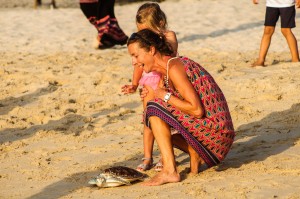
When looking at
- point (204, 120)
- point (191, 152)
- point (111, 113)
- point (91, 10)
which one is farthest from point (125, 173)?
point (91, 10)

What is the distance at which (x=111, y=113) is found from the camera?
7.63 m

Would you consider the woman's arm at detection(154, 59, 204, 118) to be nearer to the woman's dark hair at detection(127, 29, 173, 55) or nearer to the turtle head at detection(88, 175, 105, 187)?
the woman's dark hair at detection(127, 29, 173, 55)

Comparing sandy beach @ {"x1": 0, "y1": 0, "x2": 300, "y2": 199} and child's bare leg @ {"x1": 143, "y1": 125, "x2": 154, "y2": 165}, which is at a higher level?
child's bare leg @ {"x1": 143, "y1": 125, "x2": 154, "y2": 165}

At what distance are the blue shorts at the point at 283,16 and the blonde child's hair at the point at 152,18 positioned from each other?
3.41 meters

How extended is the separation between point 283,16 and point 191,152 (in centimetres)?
389

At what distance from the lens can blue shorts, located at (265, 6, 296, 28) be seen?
8.90m

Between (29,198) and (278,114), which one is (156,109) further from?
(278,114)

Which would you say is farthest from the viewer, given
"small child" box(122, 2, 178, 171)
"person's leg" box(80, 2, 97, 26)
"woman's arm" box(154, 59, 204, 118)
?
"person's leg" box(80, 2, 97, 26)

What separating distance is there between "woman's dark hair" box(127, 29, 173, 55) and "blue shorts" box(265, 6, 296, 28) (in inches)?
153

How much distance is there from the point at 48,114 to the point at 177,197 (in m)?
3.00

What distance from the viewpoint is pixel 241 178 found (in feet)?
17.0

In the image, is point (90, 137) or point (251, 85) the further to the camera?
point (251, 85)

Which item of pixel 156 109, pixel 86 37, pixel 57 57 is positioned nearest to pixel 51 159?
pixel 156 109

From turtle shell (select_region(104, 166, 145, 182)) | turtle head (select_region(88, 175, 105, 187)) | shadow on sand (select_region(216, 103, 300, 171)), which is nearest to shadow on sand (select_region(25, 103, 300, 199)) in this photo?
shadow on sand (select_region(216, 103, 300, 171))
